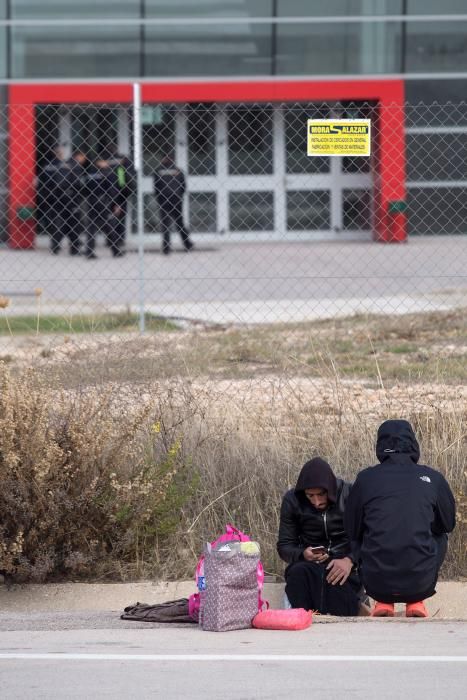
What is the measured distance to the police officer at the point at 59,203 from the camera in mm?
18422

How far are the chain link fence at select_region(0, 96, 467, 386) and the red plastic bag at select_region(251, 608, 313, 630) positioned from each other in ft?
14.4

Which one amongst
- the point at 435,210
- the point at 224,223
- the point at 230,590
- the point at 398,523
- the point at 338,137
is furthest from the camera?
the point at 224,223

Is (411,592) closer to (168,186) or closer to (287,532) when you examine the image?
(287,532)

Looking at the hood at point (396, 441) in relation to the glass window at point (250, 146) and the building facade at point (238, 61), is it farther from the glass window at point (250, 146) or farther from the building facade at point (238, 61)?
the glass window at point (250, 146)

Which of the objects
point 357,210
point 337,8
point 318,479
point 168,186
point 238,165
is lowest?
point 318,479

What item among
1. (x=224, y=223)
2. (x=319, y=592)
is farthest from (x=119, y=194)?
(x=319, y=592)

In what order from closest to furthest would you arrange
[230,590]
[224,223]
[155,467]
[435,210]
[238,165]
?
[230,590], [155,467], [435,210], [224,223], [238,165]

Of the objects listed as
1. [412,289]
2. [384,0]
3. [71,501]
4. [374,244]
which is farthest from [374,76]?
[71,501]

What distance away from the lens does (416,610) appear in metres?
5.97

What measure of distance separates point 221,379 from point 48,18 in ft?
47.1

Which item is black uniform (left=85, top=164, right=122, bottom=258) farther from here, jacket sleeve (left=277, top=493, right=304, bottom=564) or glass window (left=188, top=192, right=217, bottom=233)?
jacket sleeve (left=277, top=493, right=304, bottom=564)

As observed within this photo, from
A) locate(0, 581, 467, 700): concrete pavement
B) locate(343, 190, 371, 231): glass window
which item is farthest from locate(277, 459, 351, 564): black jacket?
locate(343, 190, 371, 231): glass window

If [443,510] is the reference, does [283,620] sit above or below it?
below

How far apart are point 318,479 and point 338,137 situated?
2.60 m
